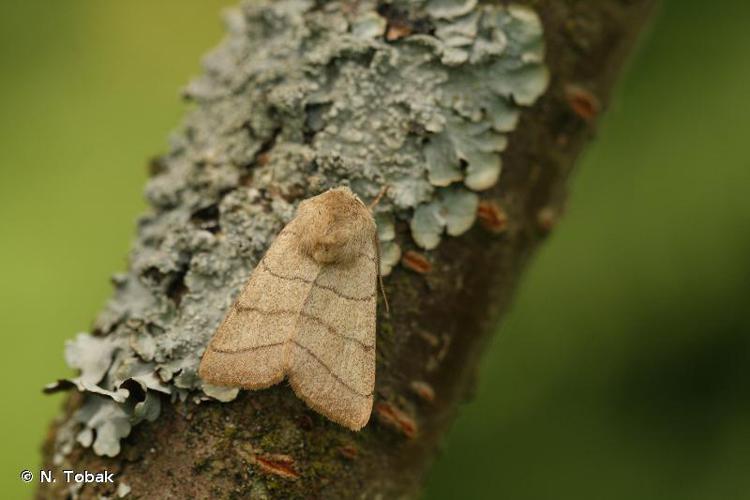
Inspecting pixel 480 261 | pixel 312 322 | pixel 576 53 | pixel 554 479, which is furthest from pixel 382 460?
pixel 554 479

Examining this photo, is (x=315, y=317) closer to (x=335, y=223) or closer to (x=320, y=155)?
(x=335, y=223)

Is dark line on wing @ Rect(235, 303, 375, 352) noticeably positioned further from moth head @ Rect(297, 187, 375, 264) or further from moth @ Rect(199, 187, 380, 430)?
moth head @ Rect(297, 187, 375, 264)

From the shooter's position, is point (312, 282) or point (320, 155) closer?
point (320, 155)

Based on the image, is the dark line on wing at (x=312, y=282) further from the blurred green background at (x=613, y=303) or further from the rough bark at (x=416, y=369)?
the blurred green background at (x=613, y=303)

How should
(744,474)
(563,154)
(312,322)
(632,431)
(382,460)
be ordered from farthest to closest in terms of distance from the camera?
(632,431) → (744,474) → (563,154) → (312,322) → (382,460)

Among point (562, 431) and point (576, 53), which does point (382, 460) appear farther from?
point (562, 431)

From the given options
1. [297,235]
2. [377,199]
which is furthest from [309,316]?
[377,199]
